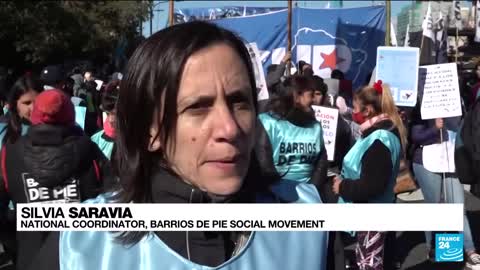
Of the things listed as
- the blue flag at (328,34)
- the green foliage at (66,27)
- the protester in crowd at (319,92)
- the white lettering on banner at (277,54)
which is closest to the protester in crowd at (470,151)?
the protester in crowd at (319,92)

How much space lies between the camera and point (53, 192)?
164 inches

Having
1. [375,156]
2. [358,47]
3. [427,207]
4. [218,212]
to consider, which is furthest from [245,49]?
[358,47]

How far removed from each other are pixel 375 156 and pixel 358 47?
9906 mm

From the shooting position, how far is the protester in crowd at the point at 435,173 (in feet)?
22.2

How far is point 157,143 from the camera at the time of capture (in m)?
1.49

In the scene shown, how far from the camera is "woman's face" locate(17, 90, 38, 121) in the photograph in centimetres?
536

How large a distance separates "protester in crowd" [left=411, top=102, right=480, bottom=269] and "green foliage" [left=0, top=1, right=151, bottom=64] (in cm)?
2455

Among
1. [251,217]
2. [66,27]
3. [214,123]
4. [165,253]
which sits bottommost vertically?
[66,27]

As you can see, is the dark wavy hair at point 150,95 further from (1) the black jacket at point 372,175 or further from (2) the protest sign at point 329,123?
(2) the protest sign at point 329,123

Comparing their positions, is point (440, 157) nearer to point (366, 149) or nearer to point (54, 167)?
point (366, 149)

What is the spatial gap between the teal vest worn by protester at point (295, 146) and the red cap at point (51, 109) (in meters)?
1.59

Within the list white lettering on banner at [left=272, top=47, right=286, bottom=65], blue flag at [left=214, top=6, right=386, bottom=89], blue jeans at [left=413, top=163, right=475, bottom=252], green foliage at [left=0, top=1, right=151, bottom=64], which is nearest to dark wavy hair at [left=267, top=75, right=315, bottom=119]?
blue jeans at [left=413, top=163, right=475, bottom=252]

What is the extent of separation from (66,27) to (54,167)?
30605mm

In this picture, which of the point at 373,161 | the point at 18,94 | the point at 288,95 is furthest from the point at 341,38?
the point at 18,94
